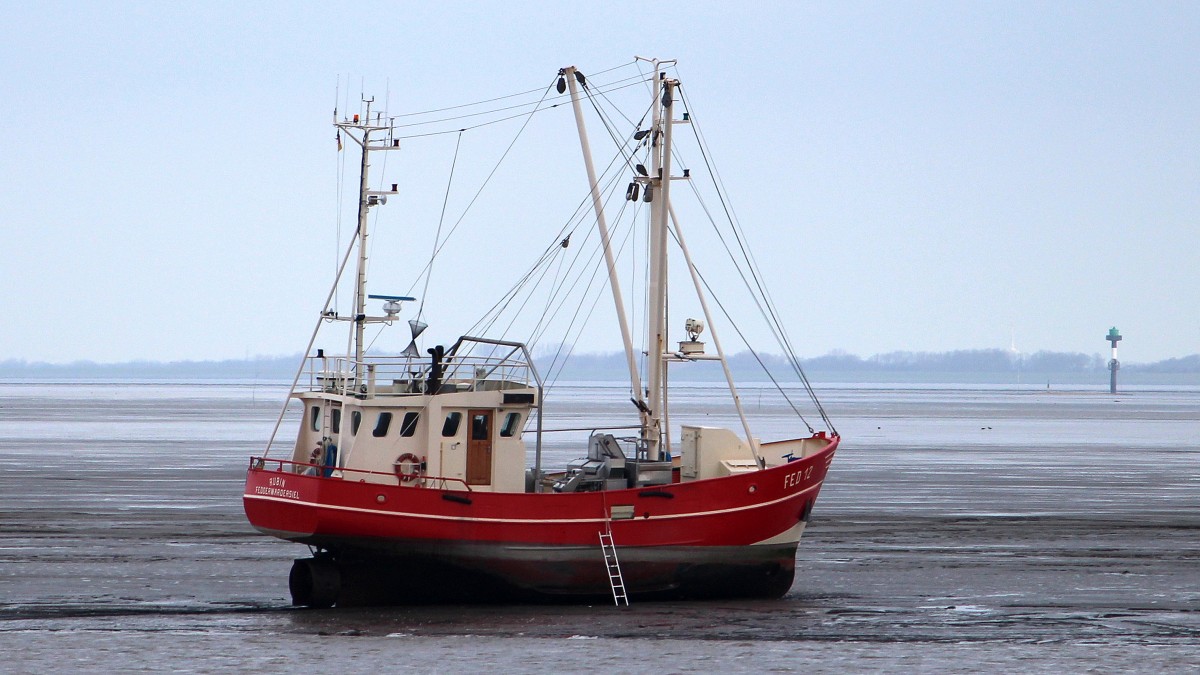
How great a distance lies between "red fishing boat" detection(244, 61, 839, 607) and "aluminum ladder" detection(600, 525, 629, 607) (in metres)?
0.03

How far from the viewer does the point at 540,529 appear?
23625mm

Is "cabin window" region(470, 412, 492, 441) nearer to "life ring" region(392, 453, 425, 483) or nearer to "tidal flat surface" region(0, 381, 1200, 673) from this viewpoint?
"life ring" region(392, 453, 425, 483)

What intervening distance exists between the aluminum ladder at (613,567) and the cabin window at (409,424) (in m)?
3.64

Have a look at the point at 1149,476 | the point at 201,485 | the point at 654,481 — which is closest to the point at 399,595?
the point at 654,481

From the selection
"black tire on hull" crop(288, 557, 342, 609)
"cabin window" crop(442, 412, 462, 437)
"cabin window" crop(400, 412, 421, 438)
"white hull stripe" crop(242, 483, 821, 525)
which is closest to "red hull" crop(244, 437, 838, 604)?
"white hull stripe" crop(242, 483, 821, 525)

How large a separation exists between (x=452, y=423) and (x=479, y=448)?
0.64 metres

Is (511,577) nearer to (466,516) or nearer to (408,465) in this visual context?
(466,516)

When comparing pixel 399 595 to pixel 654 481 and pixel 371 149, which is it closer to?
pixel 654 481

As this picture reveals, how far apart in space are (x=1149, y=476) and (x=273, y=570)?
39464 mm

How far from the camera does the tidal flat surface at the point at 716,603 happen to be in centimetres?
2020

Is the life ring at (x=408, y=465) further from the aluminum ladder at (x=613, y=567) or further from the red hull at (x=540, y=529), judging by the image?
the aluminum ladder at (x=613, y=567)

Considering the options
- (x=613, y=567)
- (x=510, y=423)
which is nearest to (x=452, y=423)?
(x=510, y=423)

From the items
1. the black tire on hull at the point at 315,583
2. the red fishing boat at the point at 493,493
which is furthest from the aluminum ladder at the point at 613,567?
the black tire on hull at the point at 315,583

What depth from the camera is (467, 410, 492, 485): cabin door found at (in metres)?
24.5
